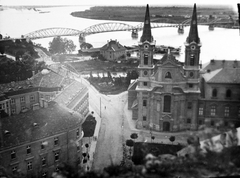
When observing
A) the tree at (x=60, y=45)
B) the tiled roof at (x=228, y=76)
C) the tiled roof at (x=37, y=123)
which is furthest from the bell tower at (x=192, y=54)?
the tiled roof at (x=37, y=123)

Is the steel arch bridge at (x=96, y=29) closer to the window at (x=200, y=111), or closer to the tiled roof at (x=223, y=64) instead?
the tiled roof at (x=223, y=64)

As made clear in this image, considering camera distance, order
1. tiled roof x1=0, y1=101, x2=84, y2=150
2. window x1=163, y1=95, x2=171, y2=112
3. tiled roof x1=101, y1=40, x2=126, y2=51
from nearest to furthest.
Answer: tiled roof x1=0, y1=101, x2=84, y2=150
tiled roof x1=101, y1=40, x2=126, y2=51
window x1=163, y1=95, x2=171, y2=112

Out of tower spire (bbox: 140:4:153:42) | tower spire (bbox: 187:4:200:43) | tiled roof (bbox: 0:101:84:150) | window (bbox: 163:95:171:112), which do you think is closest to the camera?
tiled roof (bbox: 0:101:84:150)

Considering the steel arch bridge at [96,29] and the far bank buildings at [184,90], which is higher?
the steel arch bridge at [96,29]

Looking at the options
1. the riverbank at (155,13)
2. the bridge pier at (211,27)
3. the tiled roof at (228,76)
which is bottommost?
the tiled roof at (228,76)

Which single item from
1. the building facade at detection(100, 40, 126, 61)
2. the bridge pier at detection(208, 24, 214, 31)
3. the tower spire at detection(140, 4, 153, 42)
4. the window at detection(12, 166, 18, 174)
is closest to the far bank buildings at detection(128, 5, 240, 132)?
the tower spire at detection(140, 4, 153, 42)

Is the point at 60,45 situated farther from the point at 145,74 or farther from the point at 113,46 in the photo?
the point at 145,74

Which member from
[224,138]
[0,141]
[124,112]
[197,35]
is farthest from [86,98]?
[224,138]

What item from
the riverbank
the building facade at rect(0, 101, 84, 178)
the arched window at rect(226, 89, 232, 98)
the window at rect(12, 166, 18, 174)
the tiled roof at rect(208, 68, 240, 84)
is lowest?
the window at rect(12, 166, 18, 174)

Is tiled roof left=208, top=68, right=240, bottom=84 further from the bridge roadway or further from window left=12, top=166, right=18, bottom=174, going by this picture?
window left=12, top=166, right=18, bottom=174
